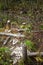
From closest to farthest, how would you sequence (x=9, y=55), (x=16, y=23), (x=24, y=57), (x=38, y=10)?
(x=24, y=57) < (x=9, y=55) < (x=16, y=23) < (x=38, y=10)

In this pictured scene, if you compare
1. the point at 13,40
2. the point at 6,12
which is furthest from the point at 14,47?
the point at 6,12

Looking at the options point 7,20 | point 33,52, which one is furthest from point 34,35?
point 7,20

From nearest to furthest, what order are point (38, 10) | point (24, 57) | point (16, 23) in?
point (24, 57) < point (16, 23) < point (38, 10)

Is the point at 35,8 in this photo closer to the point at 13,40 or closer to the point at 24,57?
the point at 13,40

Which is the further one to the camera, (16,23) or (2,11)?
(2,11)

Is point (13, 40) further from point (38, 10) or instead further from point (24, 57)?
point (38, 10)

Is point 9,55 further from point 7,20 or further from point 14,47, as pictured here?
point 7,20

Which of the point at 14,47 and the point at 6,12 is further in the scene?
the point at 6,12

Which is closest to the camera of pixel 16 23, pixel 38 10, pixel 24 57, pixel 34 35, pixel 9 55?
pixel 24 57
